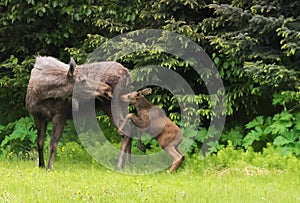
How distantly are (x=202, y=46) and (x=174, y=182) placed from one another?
136 inches

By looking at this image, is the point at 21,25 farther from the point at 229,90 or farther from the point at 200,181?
the point at 200,181

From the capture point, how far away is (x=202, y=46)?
1036 centimetres

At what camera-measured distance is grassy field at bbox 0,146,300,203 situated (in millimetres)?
6434

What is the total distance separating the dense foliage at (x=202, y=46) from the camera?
9414 mm

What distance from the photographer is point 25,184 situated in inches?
283

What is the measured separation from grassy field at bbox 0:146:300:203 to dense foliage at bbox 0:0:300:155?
751mm

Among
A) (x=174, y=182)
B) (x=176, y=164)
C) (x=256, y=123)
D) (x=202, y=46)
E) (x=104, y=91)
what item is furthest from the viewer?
(x=202, y=46)

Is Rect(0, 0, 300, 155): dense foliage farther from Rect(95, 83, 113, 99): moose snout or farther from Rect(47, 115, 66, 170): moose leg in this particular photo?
Rect(47, 115, 66, 170): moose leg

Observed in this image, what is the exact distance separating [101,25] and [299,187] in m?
5.93

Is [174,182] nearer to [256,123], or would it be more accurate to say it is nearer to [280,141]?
[280,141]

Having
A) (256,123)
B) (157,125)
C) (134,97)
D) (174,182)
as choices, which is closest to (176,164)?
(157,125)

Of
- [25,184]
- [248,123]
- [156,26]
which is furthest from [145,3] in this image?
[25,184]

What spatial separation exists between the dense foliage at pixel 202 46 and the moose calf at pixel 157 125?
1.01 metres

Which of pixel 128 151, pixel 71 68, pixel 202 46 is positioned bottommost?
pixel 128 151
